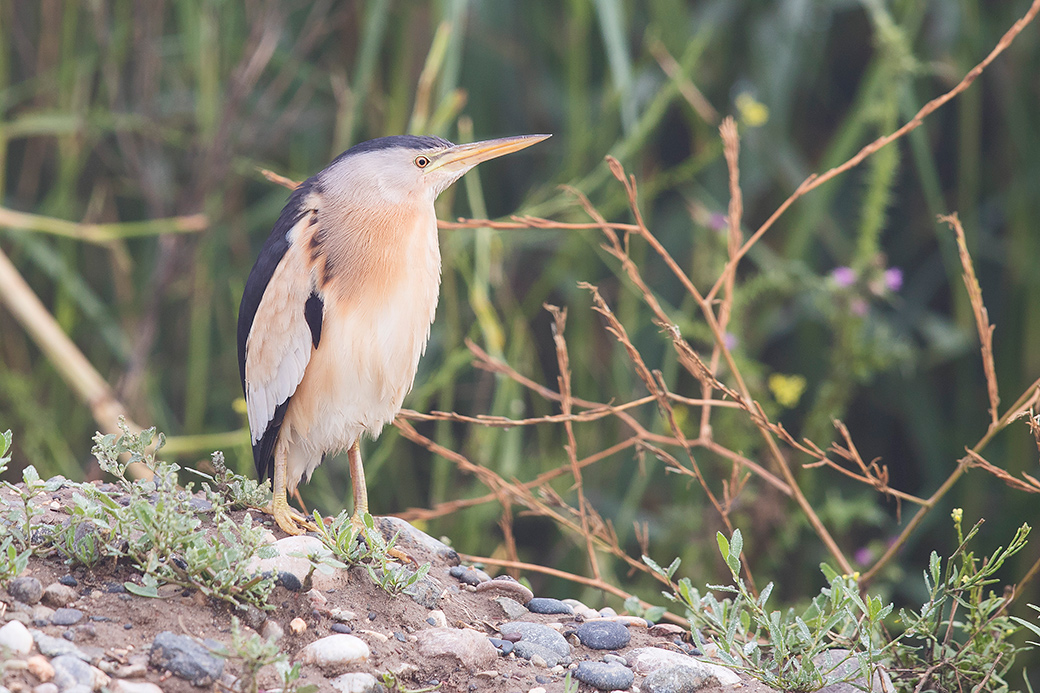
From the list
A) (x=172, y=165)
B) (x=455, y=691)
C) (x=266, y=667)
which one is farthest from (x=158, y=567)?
(x=172, y=165)

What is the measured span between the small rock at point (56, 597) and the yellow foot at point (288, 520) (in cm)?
50

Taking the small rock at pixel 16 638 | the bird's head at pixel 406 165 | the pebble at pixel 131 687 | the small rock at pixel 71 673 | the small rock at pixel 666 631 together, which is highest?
the bird's head at pixel 406 165

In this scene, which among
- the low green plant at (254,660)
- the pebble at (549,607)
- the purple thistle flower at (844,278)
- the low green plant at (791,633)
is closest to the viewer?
the low green plant at (254,660)

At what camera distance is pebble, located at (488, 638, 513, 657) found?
5.36ft

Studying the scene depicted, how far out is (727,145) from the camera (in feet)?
6.34

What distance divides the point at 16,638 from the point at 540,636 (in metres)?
0.79

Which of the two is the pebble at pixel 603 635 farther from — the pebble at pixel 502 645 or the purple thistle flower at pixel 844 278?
the purple thistle flower at pixel 844 278

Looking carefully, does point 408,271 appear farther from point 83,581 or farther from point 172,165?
point 172,165

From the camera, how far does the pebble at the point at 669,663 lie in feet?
5.16

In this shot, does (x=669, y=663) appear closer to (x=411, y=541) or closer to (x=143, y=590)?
(x=411, y=541)

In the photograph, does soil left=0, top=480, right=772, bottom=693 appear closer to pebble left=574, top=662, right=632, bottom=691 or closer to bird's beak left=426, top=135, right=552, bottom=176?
pebble left=574, top=662, right=632, bottom=691

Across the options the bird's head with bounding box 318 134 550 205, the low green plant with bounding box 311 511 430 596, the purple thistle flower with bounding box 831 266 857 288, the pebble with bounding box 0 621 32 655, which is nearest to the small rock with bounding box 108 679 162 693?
the pebble with bounding box 0 621 32 655

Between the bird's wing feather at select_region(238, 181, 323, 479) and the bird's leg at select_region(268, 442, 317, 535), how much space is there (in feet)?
0.09

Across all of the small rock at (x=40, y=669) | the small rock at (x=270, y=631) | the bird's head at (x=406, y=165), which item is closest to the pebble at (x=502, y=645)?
the small rock at (x=270, y=631)
